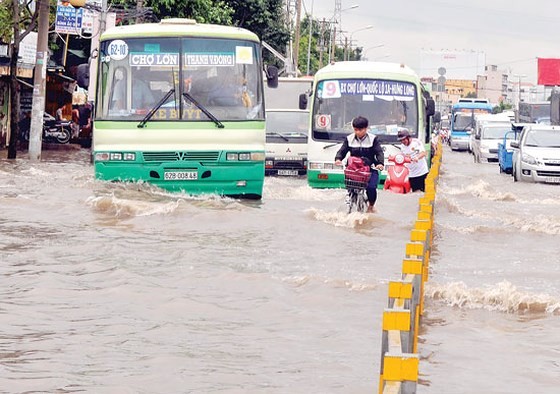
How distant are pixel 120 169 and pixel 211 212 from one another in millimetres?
1885

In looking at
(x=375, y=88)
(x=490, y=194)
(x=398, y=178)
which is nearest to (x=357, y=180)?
(x=398, y=178)

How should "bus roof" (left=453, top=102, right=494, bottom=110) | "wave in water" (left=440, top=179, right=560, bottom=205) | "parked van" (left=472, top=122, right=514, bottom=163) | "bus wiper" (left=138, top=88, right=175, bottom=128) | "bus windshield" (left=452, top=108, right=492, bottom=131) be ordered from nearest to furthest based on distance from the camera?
1. "bus wiper" (left=138, top=88, right=175, bottom=128)
2. "wave in water" (left=440, top=179, right=560, bottom=205)
3. "parked van" (left=472, top=122, right=514, bottom=163)
4. "bus windshield" (left=452, top=108, right=492, bottom=131)
5. "bus roof" (left=453, top=102, right=494, bottom=110)

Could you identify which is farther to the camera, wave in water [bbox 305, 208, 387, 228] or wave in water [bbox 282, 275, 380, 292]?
wave in water [bbox 305, 208, 387, 228]

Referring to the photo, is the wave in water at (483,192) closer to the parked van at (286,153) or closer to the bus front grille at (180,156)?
the parked van at (286,153)

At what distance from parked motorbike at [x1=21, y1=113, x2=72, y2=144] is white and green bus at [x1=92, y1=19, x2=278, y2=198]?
23.6 metres

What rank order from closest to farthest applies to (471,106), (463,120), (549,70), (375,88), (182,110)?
1. (182,110)
2. (375,88)
3. (463,120)
4. (471,106)
5. (549,70)

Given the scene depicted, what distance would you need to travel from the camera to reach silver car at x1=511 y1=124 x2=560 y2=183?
31.7m

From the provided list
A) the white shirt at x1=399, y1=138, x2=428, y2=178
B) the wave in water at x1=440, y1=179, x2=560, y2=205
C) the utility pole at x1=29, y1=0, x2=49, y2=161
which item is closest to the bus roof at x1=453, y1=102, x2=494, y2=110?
the utility pole at x1=29, y1=0, x2=49, y2=161

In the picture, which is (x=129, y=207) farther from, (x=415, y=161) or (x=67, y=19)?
(x=67, y=19)

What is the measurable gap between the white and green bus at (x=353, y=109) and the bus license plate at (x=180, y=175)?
4.81m

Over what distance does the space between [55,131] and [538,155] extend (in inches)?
681

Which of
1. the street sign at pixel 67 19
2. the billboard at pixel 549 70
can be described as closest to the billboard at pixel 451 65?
the billboard at pixel 549 70

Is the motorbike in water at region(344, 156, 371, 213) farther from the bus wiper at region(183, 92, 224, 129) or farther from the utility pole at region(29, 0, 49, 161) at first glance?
the utility pole at region(29, 0, 49, 161)

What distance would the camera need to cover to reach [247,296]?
10.8m
